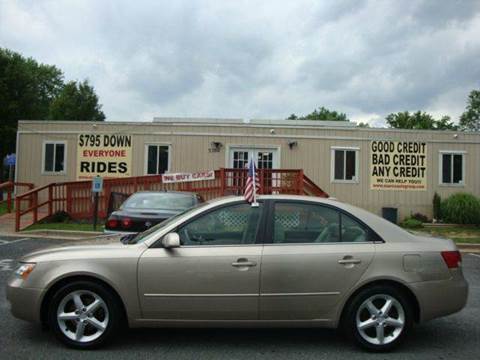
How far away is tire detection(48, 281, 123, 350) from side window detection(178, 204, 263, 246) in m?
0.88

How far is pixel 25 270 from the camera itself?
445 cm

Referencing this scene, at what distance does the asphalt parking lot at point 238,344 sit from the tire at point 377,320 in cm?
12

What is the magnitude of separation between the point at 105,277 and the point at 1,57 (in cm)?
3453

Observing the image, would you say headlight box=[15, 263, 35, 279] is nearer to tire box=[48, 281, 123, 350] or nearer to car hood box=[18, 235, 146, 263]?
car hood box=[18, 235, 146, 263]

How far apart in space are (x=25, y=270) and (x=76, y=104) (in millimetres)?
47059

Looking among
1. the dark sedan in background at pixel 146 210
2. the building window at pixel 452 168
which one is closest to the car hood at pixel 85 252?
the dark sedan in background at pixel 146 210

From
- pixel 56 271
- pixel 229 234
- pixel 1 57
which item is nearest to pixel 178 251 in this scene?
pixel 229 234

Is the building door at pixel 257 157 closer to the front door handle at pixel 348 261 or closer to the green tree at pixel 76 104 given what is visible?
the front door handle at pixel 348 261

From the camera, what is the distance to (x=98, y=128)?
61.0ft

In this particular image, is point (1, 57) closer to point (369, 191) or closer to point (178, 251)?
point (369, 191)

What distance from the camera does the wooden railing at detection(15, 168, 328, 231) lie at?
15.6m

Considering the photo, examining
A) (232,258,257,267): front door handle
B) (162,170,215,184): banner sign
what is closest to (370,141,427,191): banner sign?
(162,170,215,184): banner sign

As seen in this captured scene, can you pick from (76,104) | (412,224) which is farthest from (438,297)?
(76,104)

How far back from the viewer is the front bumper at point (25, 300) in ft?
14.3
